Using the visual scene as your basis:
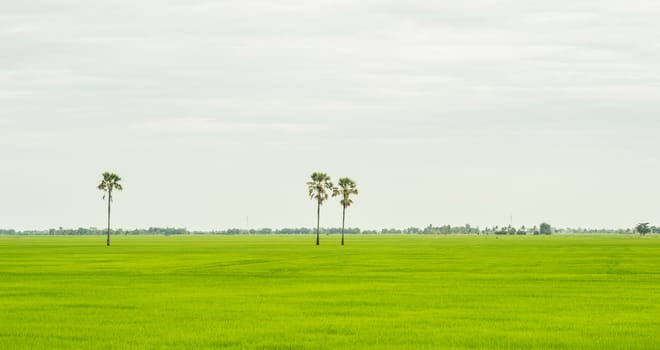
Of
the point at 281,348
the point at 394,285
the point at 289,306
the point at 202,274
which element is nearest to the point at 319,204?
the point at 202,274

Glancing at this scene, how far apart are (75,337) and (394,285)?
Result: 2199 cm

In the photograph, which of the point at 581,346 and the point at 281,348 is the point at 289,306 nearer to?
the point at 281,348

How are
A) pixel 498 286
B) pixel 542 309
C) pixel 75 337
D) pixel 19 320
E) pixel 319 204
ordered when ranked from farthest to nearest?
pixel 319 204 → pixel 498 286 → pixel 542 309 → pixel 19 320 → pixel 75 337

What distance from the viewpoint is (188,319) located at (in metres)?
28.9

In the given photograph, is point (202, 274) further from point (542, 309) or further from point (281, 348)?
point (281, 348)

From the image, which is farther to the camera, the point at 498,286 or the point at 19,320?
the point at 498,286

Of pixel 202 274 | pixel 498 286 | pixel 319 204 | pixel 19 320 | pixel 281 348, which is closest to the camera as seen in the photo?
pixel 281 348

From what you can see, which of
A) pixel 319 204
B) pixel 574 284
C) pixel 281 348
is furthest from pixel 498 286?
pixel 319 204

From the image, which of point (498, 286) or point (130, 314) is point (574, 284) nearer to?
point (498, 286)

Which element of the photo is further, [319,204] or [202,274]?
[319,204]

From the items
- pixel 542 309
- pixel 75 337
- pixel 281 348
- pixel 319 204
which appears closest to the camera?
pixel 281 348

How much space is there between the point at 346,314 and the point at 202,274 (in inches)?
1013

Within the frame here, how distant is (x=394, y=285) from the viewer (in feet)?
145

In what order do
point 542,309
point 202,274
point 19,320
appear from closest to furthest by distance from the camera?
point 19,320 → point 542,309 → point 202,274
